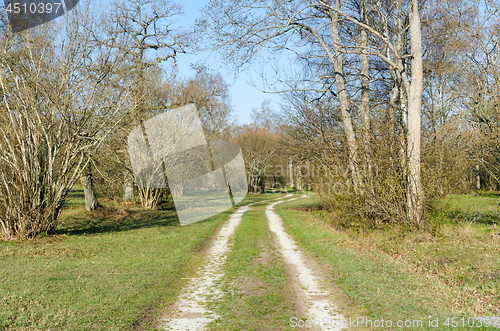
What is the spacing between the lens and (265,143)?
46.5 m

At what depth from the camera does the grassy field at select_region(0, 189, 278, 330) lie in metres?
5.22

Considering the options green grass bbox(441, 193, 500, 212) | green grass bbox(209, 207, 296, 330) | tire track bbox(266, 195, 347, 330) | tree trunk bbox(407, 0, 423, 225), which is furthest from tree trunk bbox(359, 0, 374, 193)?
green grass bbox(209, 207, 296, 330)

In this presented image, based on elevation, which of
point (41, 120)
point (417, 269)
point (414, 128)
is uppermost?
point (41, 120)

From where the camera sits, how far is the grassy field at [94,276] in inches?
206

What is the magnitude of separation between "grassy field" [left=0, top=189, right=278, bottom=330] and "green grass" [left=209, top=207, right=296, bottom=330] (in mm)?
970

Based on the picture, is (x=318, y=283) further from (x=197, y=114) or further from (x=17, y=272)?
(x=197, y=114)

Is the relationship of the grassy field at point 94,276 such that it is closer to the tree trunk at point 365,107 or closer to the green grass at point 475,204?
the tree trunk at point 365,107

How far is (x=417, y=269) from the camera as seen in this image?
25.3ft

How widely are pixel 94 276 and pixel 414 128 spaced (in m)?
9.16

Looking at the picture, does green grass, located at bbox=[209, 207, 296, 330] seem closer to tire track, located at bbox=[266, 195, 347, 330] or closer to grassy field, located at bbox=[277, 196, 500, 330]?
tire track, located at bbox=[266, 195, 347, 330]

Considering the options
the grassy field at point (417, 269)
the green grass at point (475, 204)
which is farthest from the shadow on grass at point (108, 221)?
the green grass at point (475, 204)

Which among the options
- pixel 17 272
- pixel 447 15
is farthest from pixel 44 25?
pixel 447 15

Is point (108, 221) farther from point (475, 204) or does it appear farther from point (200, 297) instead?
point (475, 204)

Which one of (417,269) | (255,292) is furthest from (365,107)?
(255,292)
